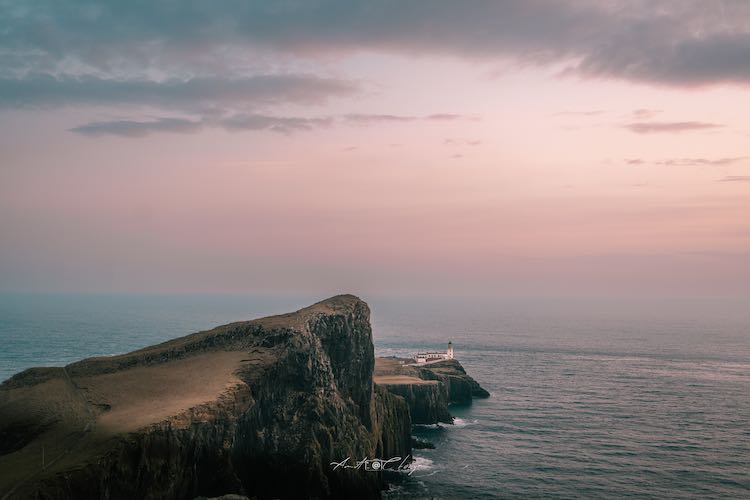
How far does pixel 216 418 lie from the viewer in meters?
67.3

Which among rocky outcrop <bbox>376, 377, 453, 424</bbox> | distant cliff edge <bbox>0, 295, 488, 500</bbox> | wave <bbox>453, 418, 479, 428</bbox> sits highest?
distant cliff edge <bbox>0, 295, 488, 500</bbox>

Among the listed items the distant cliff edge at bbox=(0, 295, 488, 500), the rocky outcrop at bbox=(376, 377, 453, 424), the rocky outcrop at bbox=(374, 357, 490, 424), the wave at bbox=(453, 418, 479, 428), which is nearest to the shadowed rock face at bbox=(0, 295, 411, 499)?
the distant cliff edge at bbox=(0, 295, 488, 500)

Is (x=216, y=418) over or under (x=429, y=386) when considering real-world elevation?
over

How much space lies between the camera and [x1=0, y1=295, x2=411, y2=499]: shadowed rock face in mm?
57938

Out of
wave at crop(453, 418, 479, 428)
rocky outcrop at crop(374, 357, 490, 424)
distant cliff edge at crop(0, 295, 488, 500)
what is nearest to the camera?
distant cliff edge at crop(0, 295, 488, 500)

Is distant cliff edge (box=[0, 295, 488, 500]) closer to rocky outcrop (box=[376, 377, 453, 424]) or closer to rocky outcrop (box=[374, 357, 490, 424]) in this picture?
rocky outcrop (box=[376, 377, 453, 424])

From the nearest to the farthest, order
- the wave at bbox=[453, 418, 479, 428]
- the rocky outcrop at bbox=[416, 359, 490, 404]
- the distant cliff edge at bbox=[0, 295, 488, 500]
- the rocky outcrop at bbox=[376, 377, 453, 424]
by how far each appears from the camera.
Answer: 1. the distant cliff edge at bbox=[0, 295, 488, 500]
2. the wave at bbox=[453, 418, 479, 428]
3. the rocky outcrop at bbox=[376, 377, 453, 424]
4. the rocky outcrop at bbox=[416, 359, 490, 404]

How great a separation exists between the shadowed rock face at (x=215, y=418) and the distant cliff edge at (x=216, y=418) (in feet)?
0.50

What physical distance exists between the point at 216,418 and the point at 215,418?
0.67 ft

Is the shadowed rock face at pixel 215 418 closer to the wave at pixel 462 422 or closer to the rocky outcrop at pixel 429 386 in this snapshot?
the wave at pixel 462 422

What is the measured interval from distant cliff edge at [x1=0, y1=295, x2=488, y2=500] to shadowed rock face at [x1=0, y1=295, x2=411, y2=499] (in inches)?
6.0

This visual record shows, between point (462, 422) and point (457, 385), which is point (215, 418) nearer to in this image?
point (462, 422)

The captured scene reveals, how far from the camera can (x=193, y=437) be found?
63.8m

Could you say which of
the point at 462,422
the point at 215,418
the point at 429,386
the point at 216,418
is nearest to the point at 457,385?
the point at 429,386
